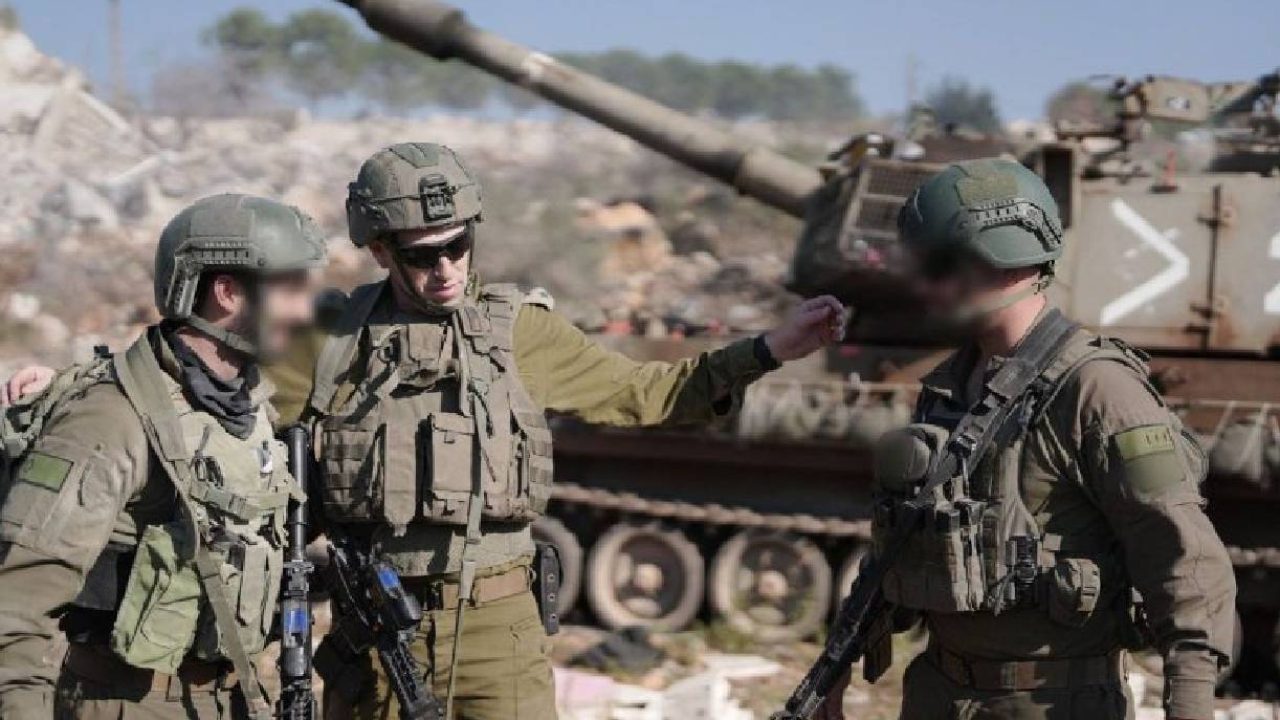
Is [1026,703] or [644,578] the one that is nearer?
[1026,703]

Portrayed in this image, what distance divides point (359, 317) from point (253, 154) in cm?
2188

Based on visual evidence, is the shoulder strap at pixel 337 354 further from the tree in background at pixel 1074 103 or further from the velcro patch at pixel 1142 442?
the tree in background at pixel 1074 103

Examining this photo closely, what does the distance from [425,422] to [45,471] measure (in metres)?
1.04

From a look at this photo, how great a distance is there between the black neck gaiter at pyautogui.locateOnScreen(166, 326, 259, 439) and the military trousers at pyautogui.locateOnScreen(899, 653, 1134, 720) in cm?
155

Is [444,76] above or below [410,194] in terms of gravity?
above

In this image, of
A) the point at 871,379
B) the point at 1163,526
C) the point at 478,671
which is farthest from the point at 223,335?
the point at 871,379

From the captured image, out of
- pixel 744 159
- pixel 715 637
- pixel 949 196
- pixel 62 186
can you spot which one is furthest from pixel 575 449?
pixel 62 186

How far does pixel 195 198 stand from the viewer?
2186 cm

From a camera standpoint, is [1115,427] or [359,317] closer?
[1115,427]

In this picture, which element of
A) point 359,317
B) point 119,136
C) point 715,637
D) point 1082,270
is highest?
point 119,136

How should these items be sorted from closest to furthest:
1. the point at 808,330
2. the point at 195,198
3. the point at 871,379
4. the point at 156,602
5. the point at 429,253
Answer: the point at 156,602, the point at 429,253, the point at 808,330, the point at 871,379, the point at 195,198

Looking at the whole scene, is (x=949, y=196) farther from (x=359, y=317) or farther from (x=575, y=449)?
(x=575, y=449)

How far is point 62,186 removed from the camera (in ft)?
65.8

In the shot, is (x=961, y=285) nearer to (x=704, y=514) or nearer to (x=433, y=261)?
(x=433, y=261)
